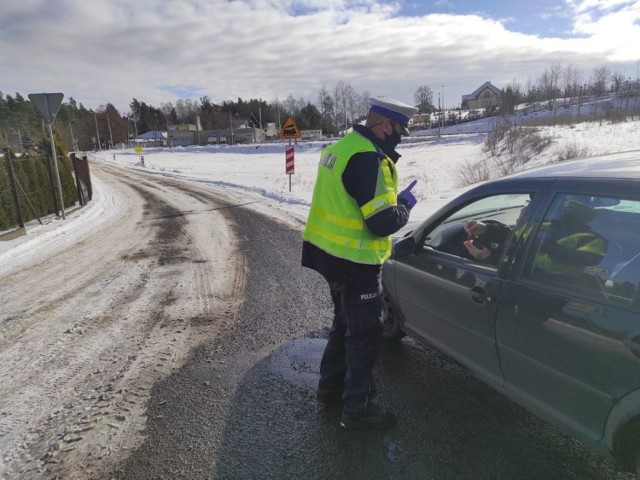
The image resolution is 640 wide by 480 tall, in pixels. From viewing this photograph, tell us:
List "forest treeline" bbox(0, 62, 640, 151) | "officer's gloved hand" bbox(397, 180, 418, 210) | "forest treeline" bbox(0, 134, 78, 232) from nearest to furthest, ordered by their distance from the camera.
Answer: "officer's gloved hand" bbox(397, 180, 418, 210) → "forest treeline" bbox(0, 134, 78, 232) → "forest treeline" bbox(0, 62, 640, 151)

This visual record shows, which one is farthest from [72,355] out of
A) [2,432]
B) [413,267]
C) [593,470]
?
[593,470]

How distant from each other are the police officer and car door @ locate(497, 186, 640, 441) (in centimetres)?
75

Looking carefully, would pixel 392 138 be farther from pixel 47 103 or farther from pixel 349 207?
pixel 47 103

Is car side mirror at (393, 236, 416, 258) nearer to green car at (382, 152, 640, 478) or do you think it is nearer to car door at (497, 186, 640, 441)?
green car at (382, 152, 640, 478)

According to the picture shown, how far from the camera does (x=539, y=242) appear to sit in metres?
2.28

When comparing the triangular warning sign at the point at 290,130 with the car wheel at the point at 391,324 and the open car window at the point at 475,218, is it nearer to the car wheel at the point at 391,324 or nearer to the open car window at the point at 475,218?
the car wheel at the point at 391,324

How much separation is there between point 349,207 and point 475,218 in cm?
132

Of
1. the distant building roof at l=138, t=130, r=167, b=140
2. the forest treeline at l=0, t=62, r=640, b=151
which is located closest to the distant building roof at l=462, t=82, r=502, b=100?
the forest treeline at l=0, t=62, r=640, b=151

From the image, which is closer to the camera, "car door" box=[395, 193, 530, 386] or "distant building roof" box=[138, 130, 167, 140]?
"car door" box=[395, 193, 530, 386]

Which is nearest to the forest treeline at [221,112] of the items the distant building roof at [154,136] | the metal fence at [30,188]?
the distant building roof at [154,136]

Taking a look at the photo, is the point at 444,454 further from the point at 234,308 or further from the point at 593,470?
the point at 234,308

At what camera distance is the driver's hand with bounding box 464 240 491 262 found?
2.73 metres

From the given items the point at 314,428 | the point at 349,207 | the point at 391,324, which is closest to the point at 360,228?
the point at 349,207

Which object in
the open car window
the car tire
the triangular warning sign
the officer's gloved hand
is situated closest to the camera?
the car tire
